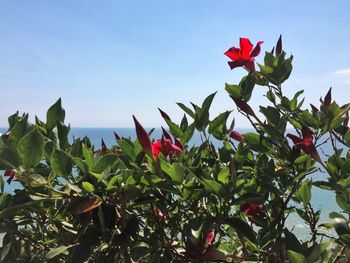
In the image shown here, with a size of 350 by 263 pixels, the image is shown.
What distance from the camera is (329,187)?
2.84ft

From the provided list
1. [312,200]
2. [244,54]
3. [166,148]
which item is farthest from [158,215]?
[312,200]

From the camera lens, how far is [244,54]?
1118 mm

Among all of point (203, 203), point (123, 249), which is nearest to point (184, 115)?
point (203, 203)

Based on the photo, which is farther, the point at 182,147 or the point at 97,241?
the point at 182,147

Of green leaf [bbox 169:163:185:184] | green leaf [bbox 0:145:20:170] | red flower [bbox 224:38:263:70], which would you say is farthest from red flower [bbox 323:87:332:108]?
green leaf [bbox 0:145:20:170]

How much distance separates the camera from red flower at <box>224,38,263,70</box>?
1.11 metres

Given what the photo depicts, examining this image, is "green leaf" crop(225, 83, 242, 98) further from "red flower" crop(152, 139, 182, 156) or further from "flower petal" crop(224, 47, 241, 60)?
"red flower" crop(152, 139, 182, 156)

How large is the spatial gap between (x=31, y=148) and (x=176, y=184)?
256mm

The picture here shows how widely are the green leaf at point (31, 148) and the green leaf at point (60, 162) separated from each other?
0.04m

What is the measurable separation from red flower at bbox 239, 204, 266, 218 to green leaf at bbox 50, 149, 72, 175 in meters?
0.46

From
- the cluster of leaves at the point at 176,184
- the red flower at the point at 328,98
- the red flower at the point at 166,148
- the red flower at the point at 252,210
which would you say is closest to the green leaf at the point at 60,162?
the cluster of leaves at the point at 176,184

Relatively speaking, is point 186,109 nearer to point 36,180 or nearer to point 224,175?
point 224,175

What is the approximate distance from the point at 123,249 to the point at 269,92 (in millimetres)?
585

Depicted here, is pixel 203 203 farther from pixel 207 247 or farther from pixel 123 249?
pixel 123 249
